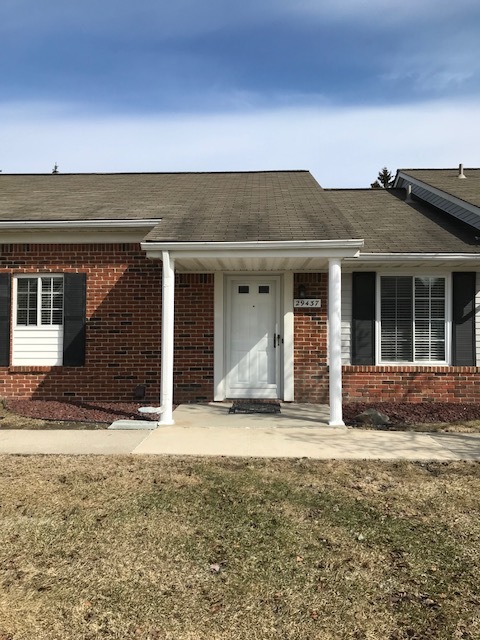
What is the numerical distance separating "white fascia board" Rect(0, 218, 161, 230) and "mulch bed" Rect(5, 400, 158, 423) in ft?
9.93

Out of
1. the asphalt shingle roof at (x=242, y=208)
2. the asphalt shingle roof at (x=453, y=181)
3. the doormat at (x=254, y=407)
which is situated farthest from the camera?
the asphalt shingle roof at (x=453, y=181)

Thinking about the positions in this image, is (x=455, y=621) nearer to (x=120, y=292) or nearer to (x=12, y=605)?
(x=12, y=605)

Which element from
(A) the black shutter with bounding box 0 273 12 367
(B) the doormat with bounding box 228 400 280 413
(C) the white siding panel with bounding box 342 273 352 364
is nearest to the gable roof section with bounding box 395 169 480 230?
(C) the white siding panel with bounding box 342 273 352 364

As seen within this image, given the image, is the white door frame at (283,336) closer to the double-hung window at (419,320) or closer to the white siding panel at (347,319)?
the white siding panel at (347,319)

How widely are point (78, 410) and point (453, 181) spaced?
1007 centimetres

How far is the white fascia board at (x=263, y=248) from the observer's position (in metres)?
6.74

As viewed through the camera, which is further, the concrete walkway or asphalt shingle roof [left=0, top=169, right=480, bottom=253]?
asphalt shingle roof [left=0, top=169, right=480, bottom=253]

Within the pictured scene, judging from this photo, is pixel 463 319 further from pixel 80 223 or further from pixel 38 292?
pixel 38 292

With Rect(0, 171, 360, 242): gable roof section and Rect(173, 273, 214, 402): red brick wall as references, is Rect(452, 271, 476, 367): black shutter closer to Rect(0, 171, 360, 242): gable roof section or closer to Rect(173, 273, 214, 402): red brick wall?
Rect(0, 171, 360, 242): gable roof section

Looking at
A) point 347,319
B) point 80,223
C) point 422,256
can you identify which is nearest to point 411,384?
point 347,319

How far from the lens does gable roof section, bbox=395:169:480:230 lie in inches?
360

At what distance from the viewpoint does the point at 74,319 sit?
8.56 meters

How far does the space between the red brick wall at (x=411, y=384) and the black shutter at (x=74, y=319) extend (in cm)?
471

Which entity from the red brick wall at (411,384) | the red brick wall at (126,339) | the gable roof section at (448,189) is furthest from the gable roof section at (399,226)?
the red brick wall at (411,384)
